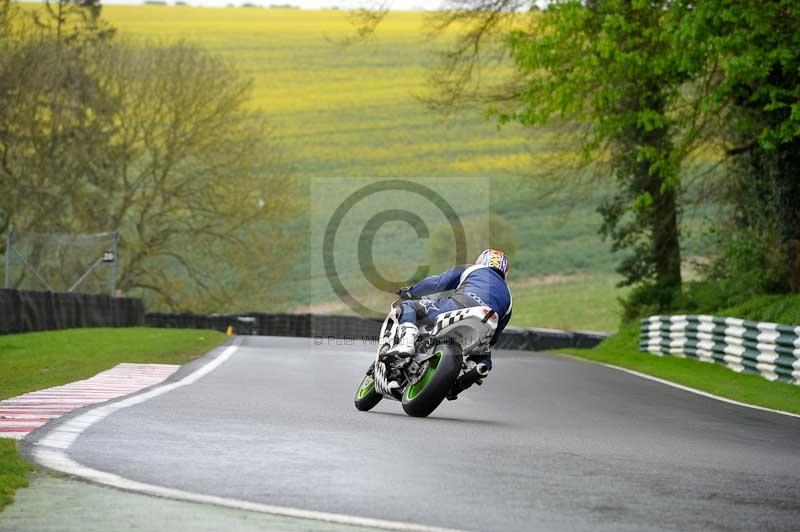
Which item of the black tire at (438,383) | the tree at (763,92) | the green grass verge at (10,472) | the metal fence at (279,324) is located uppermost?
the tree at (763,92)

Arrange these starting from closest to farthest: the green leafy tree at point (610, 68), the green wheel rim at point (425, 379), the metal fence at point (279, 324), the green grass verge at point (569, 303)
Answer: the green wheel rim at point (425, 379)
the green leafy tree at point (610, 68)
the metal fence at point (279, 324)
the green grass verge at point (569, 303)

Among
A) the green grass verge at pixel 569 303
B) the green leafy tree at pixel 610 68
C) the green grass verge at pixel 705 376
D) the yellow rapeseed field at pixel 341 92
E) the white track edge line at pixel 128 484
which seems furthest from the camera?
the yellow rapeseed field at pixel 341 92

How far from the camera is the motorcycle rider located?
12477 millimetres

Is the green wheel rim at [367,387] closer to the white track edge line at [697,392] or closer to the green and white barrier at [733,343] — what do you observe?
the white track edge line at [697,392]

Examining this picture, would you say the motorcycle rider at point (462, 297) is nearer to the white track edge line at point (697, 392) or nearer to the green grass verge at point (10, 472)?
the green grass verge at point (10, 472)

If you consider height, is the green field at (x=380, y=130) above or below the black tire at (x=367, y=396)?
above

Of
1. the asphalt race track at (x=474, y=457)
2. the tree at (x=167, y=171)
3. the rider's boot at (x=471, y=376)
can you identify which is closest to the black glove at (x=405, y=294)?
the rider's boot at (x=471, y=376)

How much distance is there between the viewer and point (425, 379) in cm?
1245

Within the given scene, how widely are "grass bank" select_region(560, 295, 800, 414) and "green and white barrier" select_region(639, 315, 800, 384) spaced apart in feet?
0.73

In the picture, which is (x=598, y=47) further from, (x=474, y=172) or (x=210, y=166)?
(x=474, y=172)

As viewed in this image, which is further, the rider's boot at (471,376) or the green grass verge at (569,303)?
the green grass verge at (569,303)

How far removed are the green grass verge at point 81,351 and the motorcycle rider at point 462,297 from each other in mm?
4666

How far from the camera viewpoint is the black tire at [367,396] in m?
13.3

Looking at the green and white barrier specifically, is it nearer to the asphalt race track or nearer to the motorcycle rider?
the asphalt race track
